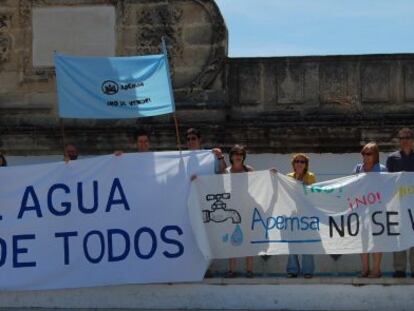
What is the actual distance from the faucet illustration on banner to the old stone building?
4.27m

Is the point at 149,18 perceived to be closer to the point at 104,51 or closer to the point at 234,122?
the point at 104,51

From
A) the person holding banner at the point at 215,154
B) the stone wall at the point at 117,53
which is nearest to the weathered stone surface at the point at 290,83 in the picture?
the stone wall at the point at 117,53

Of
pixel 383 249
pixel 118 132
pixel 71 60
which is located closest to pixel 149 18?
pixel 118 132

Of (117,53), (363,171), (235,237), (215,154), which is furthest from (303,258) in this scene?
(117,53)

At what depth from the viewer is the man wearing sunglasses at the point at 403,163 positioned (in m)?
10.0

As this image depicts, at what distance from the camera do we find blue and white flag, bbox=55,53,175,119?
10219 millimetres

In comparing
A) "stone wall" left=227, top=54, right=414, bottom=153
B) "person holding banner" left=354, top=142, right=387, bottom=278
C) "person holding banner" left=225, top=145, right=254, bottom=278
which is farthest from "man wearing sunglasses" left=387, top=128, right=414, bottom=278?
"stone wall" left=227, top=54, right=414, bottom=153

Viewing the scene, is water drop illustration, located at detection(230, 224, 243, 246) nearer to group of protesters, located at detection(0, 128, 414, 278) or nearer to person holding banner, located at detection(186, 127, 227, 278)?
group of protesters, located at detection(0, 128, 414, 278)

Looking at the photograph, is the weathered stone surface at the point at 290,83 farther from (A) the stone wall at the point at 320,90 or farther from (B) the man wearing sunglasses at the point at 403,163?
(B) the man wearing sunglasses at the point at 403,163

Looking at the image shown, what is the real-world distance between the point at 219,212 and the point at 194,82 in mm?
4906

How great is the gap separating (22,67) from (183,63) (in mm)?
2675

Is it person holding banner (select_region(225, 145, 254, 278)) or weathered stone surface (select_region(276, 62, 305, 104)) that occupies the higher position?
weathered stone surface (select_region(276, 62, 305, 104))

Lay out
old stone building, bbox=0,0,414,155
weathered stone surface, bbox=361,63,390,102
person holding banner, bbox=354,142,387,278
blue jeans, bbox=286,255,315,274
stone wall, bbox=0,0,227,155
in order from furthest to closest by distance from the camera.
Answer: weathered stone surface, bbox=361,63,390,102
stone wall, bbox=0,0,227,155
old stone building, bbox=0,0,414,155
blue jeans, bbox=286,255,315,274
person holding banner, bbox=354,142,387,278

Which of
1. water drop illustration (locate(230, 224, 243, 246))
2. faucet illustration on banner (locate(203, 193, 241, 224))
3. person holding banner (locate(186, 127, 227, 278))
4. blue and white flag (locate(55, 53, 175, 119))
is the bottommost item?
water drop illustration (locate(230, 224, 243, 246))
